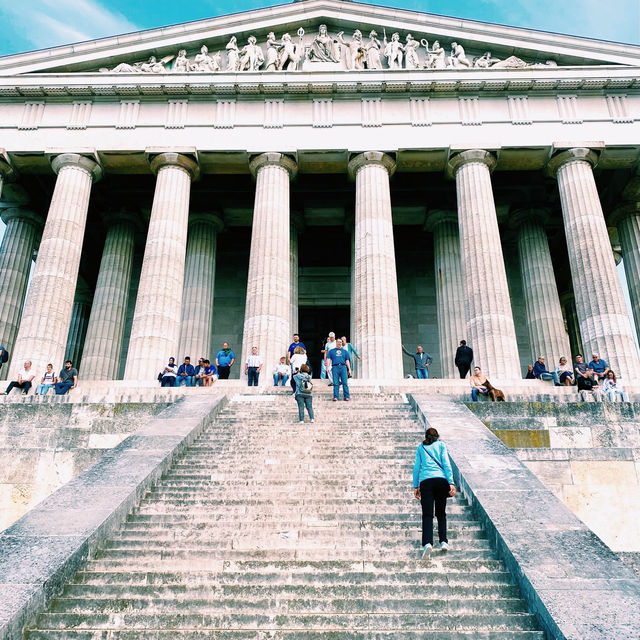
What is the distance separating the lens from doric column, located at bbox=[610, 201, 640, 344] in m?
26.7

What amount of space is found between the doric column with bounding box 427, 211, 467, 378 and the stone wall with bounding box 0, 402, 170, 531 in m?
15.8

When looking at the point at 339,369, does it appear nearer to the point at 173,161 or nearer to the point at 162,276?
the point at 162,276

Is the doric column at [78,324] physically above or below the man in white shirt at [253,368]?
above

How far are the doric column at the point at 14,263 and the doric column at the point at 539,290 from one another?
24.0 m

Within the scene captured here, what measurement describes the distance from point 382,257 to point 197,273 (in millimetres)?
9917

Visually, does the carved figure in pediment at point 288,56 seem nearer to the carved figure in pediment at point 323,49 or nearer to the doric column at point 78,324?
the carved figure in pediment at point 323,49

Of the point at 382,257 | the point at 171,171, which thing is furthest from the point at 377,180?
the point at 171,171

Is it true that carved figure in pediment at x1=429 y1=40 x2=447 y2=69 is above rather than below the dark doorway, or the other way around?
above

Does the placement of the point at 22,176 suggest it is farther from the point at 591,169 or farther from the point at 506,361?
the point at 591,169

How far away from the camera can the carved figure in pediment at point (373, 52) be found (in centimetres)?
2691

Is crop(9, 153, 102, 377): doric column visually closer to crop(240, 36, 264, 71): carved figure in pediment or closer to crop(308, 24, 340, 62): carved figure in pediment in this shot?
crop(240, 36, 264, 71): carved figure in pediment

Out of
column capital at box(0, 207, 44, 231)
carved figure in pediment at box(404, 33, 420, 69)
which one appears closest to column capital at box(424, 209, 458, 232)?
carved figure in pediment at box(404, 33, 420, 69)

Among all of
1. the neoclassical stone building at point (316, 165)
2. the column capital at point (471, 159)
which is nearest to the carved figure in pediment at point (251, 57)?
the neoclassical stone building at point (316, 165)

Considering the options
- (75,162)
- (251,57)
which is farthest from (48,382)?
(251,57)
